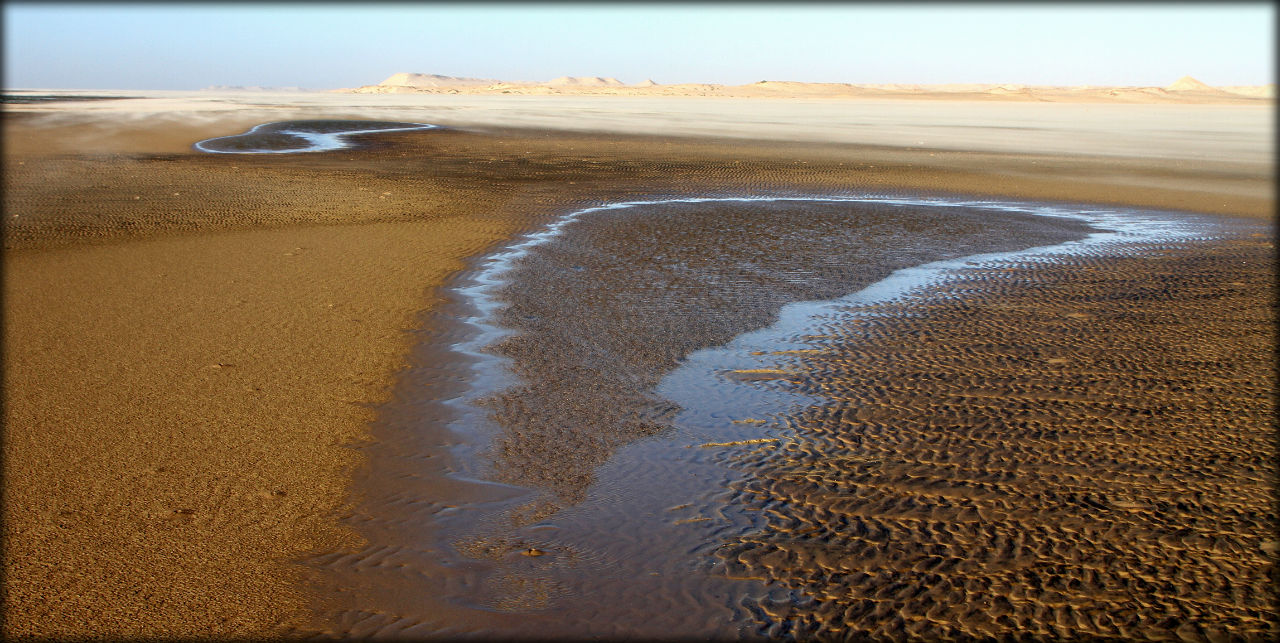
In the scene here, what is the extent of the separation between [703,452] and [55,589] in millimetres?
3405

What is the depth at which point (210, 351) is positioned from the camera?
6.91 m

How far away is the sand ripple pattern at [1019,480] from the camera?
3.80 meters

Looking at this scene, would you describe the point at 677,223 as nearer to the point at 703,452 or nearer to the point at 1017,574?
the point at 703,452

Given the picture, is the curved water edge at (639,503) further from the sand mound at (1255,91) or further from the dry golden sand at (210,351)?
the sand mound at (1255,91)

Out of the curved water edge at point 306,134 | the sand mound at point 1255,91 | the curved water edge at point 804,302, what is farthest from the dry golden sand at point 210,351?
the sand mound at point 1255,91

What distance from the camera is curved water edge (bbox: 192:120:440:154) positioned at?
26344 mm

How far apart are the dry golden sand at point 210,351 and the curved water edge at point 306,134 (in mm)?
6238

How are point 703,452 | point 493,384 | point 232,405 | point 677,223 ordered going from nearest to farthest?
point 703,452 → point 232,405 → point 493,384 → point 677,223

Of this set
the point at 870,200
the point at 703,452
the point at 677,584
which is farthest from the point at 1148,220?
the point at 677,584

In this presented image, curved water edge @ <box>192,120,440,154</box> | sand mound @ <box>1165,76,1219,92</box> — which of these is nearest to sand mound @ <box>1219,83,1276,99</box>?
sand mound @ <box>1165,76,1219,92</box>

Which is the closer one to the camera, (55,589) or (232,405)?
(55,589)

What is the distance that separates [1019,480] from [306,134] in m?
34.0

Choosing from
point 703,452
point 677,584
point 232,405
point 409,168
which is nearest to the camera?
point 677,584

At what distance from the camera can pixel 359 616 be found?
12.0 feet
